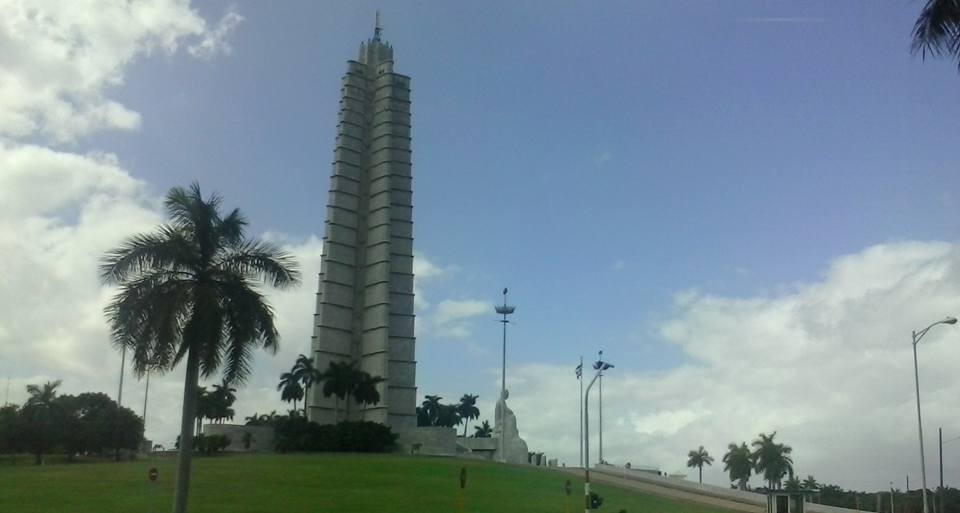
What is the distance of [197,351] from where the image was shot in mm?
28062

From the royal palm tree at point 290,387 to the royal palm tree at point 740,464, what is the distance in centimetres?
5060

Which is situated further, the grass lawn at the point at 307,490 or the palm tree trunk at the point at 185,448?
the grass lawn at the point at 307,490

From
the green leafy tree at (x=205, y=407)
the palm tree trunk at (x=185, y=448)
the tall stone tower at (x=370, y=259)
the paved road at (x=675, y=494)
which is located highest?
the tall stone tower at (x=370, y=259)

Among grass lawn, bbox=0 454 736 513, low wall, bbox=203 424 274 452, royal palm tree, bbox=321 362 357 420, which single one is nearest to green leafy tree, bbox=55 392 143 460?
low wall, bbox=203 424 274 452

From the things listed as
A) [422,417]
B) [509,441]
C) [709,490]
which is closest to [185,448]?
[709,490]

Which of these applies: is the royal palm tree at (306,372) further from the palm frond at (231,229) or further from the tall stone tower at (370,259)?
the palm frond at (231,229)

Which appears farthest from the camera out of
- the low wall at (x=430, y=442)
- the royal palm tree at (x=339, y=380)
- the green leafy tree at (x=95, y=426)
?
the low wall at (x=430, y=442)

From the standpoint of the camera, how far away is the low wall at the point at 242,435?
299 feet

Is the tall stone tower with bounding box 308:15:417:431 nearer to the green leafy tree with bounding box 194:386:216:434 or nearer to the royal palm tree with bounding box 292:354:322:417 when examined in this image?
the royal palm tree with bounding box 292:354:322:417

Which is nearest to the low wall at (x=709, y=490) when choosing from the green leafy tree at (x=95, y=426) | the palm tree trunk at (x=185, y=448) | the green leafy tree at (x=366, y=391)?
the green leafy tree at (x=366, y=391)

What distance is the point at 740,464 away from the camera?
4473 inches

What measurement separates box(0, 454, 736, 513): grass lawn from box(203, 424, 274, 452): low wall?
54.6 ft

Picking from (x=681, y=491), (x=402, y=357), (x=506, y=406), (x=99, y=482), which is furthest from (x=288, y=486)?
(x=506, y=406)

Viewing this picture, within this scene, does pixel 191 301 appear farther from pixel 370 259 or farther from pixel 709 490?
pixel 370 259
